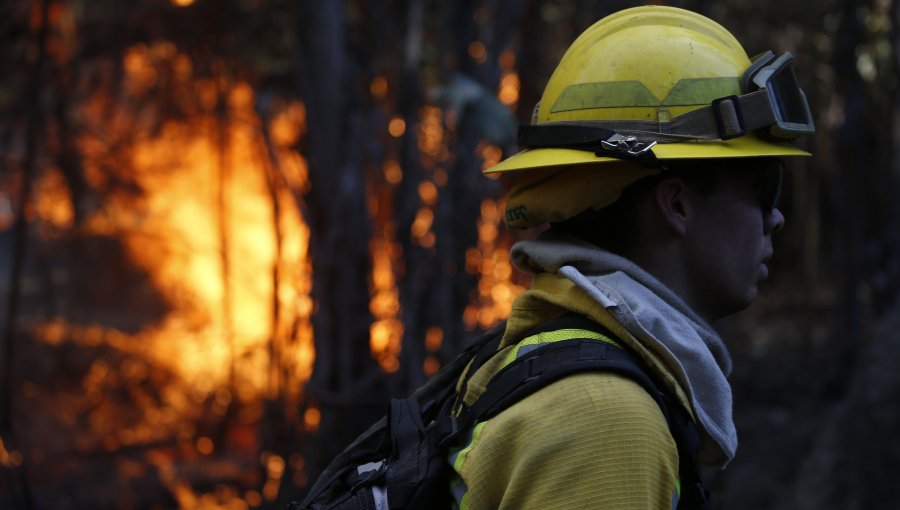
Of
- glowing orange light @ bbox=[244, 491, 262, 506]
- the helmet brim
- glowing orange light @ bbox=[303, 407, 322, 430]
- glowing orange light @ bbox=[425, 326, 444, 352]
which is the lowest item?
glowing orange light @ bbox=[244, 491, 262, 506]

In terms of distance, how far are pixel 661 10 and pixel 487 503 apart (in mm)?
1114

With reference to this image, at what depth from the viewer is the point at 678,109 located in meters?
2.04

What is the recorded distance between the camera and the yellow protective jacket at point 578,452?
1.66 m

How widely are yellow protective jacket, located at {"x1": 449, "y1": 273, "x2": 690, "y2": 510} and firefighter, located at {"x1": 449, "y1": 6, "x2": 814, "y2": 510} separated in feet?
0.14

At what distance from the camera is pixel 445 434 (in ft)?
6.18

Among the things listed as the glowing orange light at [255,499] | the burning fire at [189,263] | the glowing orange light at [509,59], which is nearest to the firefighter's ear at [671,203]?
the glowing orange light at [255,499]

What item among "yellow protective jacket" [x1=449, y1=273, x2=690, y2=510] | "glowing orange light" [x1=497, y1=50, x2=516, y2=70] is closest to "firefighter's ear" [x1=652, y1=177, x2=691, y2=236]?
"yellow protective jacket" [x1=449, y1=273, x2=690, y2=510]

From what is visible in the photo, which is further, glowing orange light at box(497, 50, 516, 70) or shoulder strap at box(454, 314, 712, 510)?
glowing orange light at box(497, 50, 516, 70)

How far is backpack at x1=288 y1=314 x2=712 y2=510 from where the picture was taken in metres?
1.77

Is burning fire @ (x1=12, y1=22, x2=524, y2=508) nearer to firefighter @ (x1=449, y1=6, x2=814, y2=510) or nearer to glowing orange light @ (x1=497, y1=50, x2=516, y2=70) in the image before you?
glowing orange light @ (x1=497, y1=50, x2=516, y2=70)

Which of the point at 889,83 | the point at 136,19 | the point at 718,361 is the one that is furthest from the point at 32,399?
the point at 718,361

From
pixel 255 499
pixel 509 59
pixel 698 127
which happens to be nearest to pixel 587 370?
pixel 698 127

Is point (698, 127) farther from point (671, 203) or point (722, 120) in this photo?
point (671, 203)

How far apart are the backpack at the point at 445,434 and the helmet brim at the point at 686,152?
1.02ft
